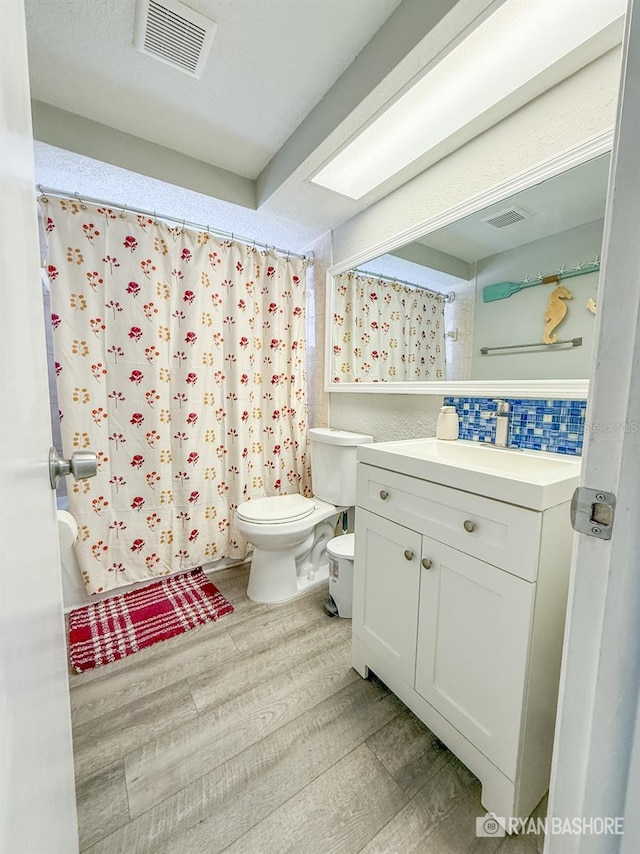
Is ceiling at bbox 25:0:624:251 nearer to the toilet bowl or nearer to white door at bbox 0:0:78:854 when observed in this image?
white door at bbox 0:0:78:854

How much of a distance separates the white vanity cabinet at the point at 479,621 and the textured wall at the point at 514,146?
1.15 m

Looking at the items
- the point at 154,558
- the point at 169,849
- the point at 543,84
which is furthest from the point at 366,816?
the point at 543,84

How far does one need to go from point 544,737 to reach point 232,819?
830 mm

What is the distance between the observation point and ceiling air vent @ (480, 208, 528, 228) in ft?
4.03

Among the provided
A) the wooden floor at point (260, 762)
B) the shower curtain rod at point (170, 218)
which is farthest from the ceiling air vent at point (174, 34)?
the wooden floor at point (260, 762)

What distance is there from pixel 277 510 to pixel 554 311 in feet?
4.79

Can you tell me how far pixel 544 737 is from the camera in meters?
0.87

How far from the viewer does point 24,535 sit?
40cm

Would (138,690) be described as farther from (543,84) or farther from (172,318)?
(543,84)

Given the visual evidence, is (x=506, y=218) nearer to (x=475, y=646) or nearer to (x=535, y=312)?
(x=535, y=312)

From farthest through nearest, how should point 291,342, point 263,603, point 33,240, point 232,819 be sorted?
point 291,342 < point 263,603 < point 232,819 < point 33,240

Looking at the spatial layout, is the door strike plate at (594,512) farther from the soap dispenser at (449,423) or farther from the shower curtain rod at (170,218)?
the shower curtain rod at (170,218)

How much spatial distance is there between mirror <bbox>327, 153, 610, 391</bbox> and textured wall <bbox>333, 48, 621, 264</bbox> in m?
0.10

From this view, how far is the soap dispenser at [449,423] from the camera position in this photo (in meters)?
1.42
